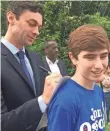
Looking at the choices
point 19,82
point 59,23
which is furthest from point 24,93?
point 59,23

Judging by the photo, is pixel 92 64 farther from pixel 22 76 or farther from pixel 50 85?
pixel 22 76

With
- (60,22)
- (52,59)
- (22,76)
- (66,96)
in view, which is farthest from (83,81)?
(60,22)

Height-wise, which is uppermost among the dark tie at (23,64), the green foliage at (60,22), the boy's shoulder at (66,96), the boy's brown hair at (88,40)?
the boy's brown hair at (88,40)

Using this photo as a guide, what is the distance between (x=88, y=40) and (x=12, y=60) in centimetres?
48

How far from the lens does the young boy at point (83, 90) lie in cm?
178

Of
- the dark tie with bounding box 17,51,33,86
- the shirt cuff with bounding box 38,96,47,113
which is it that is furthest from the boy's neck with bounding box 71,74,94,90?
the dark tie with bounding box 17,51,33,86

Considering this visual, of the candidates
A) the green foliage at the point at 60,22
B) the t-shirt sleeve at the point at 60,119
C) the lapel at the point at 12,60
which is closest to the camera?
the t-shirt sleeve at the point at 60,119

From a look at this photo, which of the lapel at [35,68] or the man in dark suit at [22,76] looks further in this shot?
the lapel at [35,68]

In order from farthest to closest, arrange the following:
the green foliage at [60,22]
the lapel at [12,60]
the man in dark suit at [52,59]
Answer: the green foliage at [60,22], the man in dark suit at [52,59], the lapel at [12,60]

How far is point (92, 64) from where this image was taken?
1.86 metres

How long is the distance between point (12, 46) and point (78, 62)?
1.52ft

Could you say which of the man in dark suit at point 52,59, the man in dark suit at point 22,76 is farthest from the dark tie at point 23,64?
the man in dark suit at point 52,59

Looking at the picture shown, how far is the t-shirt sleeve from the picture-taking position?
1.77 meters

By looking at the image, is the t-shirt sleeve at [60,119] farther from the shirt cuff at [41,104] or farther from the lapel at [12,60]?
the lapel at [12,60]
